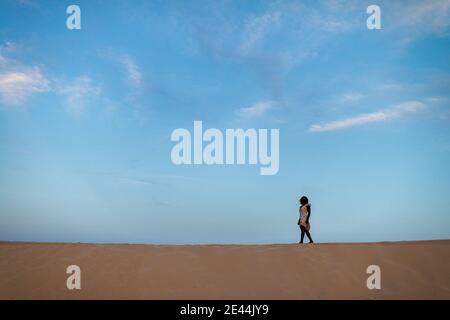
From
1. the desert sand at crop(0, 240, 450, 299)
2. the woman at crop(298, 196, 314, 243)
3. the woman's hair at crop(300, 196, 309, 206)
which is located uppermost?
the woman's hair at crop(300, 196, 309, 206)

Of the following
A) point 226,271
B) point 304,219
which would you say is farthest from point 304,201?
point 226,271

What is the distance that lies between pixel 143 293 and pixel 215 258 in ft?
8.37

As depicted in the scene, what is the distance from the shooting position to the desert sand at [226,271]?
469 inches

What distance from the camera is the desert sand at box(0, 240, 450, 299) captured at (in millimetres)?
11922

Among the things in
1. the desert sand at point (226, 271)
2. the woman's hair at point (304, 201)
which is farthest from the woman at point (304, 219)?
the desert sand at point (226, 271)

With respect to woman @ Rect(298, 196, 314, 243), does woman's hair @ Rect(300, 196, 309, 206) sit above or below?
above

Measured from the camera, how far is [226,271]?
42.1 ft

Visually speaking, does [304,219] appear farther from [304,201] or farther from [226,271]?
[226,271]

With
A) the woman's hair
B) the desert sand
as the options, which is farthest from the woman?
the desert sand

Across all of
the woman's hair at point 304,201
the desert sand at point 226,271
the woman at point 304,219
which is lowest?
the desert sand at point 226,271

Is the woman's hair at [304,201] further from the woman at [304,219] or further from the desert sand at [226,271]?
the desert sand at [226,271]

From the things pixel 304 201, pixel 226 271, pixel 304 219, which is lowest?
pixel 226 271

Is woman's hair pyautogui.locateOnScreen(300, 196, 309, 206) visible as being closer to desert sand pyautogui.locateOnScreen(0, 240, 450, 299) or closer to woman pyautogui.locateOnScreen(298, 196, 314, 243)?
woman pyautogui.locateOnScreen(298, 196, 314, 243)

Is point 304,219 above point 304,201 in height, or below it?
below
